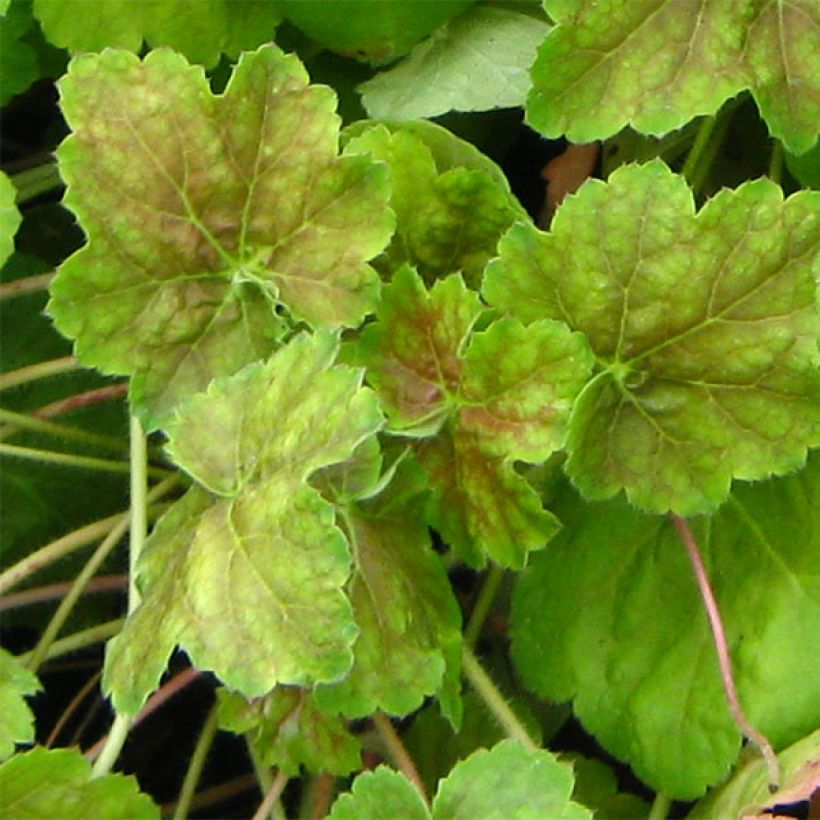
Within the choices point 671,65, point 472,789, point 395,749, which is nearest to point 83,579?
point 395,749

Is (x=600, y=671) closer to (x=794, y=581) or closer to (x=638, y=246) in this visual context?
(x=794, y=581)

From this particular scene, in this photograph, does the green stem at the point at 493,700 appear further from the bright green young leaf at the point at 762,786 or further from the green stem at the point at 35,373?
the green stem at the point at 35,373

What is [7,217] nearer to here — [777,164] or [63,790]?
[63,790]

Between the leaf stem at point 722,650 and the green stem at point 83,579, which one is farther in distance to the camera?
the green stem at point 83,579

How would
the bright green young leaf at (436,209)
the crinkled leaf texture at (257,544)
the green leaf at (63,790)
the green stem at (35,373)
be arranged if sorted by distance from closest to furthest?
1. the crinkled leaf texture at (257,544)
2. the green leaf at (63,790)
3. the bright green young leaf at (436,209)
4. the green stem at (35,373)

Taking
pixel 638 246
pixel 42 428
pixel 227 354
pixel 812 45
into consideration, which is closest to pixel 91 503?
pixel 42 428

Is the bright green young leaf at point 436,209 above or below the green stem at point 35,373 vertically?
above

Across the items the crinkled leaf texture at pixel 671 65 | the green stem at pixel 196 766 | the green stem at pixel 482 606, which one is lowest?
the green stem at pixel 196 766

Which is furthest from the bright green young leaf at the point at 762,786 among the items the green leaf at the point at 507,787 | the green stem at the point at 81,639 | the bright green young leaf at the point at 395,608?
the green stem at the point at 81,639
